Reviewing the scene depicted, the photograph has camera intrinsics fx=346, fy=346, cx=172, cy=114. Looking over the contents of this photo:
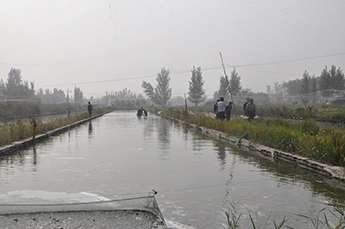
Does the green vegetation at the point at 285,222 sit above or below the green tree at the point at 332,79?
below

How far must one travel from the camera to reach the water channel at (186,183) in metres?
4.86

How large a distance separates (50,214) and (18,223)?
44 centimetres

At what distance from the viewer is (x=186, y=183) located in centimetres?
651

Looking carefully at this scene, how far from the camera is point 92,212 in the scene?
4.68 m

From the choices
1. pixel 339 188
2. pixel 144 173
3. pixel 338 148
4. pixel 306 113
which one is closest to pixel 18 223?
pixel 144 173

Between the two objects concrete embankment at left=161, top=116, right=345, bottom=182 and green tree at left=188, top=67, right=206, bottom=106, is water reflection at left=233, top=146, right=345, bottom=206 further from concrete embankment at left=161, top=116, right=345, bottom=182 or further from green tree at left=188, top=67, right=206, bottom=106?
green tree at left=188, top=67, right=206, bottom=106

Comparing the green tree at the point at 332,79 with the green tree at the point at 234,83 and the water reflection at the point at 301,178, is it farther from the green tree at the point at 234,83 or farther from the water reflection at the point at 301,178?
the water reflection at the point at 301,178

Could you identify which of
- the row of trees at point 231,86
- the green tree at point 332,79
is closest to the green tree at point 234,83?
the row of trees at point 231,86

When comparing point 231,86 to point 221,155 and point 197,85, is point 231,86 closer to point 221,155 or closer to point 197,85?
point 197,85

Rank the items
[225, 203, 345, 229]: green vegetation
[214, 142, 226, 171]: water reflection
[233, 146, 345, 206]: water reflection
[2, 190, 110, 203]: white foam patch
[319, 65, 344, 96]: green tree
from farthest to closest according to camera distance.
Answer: [319, 65, 344, 96]: green tree < [214, 142, 226, 171]: water reflection < [233, 146, 345, 206]: water reflection < [2, 190, 110, 203]: white foam patch < [225, 203, 345, 229]: green vegetation

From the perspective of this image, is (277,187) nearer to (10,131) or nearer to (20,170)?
(20,170)

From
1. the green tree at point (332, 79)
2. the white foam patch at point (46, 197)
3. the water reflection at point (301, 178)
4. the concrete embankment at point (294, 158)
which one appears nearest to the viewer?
the white foam patch at point (46, 197)

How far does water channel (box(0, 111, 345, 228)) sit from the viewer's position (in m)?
4.86

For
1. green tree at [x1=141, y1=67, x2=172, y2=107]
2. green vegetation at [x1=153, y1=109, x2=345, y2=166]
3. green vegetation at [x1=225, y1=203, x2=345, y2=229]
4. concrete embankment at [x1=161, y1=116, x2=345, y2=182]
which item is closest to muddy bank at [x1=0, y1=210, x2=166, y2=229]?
green vegetation at [x1=225, y1=203, x2=345, y2=229]
